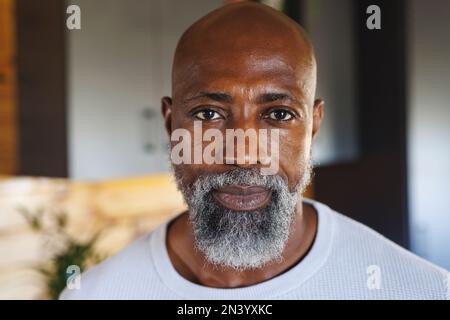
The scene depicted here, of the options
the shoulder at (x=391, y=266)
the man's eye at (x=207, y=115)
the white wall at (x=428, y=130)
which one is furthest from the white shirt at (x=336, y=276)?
the white wall at (x=428, y=130)

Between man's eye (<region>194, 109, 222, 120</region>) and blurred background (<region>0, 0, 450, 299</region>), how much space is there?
60cm

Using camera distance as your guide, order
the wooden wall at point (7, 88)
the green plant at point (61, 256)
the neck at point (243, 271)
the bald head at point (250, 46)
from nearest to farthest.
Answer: the bald head at point (250, 46) < the neck at point (243, 271) < the green plant at point (61, 256) < the wooden wall at point (7, 88)

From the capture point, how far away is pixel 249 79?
54 centimetres

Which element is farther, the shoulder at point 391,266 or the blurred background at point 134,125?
the blurred background at point 134,125

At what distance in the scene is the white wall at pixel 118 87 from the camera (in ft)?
4.25

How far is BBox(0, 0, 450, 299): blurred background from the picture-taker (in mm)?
1318

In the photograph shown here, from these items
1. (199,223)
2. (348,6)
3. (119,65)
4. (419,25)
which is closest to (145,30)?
(119,65)

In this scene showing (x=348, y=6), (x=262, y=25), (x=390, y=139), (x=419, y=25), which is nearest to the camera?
(x=262, y=25)

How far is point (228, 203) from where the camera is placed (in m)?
0.57

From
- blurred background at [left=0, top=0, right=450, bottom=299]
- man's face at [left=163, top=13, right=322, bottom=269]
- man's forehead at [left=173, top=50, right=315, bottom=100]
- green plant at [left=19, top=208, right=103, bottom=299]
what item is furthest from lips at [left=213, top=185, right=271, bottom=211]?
green plant at [left=19, top=208, right=103, bottom=299]

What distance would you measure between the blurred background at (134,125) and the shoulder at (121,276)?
51 cm

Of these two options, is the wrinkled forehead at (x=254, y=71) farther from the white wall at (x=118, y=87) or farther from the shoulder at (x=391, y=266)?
the white wall at (x=118, y=87)

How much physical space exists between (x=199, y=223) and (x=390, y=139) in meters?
1.20
